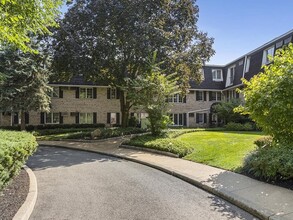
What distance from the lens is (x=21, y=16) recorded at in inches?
250

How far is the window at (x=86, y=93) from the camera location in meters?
31.0

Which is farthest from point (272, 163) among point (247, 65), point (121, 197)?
point (247, 65)

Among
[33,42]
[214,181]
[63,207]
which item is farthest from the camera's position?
[33,42]

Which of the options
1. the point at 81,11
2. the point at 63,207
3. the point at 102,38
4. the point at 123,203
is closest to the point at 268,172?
the point at 123,203

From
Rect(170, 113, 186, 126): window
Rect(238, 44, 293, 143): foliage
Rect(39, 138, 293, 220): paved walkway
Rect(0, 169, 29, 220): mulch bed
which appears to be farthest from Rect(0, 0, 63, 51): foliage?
Rect(170, 113, 186, 126): window

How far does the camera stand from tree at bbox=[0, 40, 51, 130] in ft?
74.5

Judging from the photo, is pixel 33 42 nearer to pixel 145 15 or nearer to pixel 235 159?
pixel 145 15

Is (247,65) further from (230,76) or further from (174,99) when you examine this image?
(174,99)

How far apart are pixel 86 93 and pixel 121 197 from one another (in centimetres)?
2558

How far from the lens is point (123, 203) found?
6199 millimetres

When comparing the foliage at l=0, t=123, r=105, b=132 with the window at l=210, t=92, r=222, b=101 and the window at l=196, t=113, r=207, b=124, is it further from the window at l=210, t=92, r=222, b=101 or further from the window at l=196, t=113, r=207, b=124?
the window at l=210, t=92, r=222, b=101

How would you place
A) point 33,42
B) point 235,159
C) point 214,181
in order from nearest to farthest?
point 214,181 < point 235,159 < point 33,42

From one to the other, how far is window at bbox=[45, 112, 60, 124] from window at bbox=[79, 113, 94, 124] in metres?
2.38

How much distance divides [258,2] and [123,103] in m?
15.8
